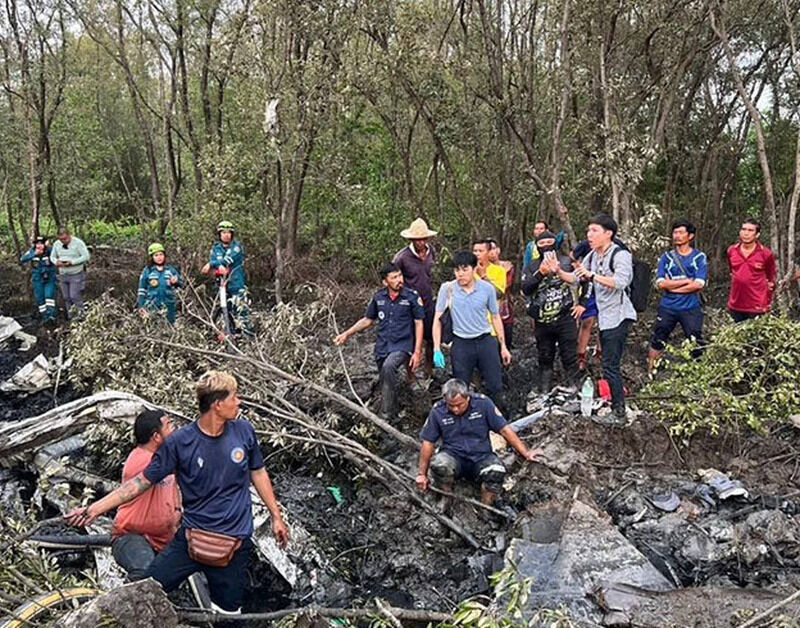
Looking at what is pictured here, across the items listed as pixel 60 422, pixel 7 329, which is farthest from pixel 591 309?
pixel 7 329

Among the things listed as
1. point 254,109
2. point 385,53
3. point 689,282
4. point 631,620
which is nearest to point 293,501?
point 631,620

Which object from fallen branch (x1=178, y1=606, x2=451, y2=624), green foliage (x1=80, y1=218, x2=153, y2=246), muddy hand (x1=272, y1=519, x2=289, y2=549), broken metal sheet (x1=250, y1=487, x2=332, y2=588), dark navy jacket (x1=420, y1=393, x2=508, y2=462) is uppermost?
green foliage (x1=80, y1=218, x2=153, y2=246)

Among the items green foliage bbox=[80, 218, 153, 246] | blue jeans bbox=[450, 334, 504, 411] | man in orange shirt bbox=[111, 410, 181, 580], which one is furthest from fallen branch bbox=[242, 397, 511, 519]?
green foliage bbox=[80, 218, 153, 246]

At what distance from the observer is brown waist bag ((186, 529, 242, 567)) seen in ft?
12.2

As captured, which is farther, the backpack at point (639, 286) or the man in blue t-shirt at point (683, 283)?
the man in blue t-shirt at point (683, 283)

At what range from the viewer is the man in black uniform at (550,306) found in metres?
6.93

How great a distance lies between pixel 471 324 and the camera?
614 cm

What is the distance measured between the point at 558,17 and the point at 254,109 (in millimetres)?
5903

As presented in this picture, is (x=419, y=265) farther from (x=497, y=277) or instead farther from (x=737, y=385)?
(x=737, y=385)

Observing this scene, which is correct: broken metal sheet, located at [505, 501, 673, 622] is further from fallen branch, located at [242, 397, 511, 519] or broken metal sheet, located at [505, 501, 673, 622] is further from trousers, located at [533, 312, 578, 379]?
trousers, located at [533, 312, 578, 379]

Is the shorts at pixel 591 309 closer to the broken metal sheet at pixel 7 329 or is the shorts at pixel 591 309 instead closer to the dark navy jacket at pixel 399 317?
the dark navy jacket at pixel 399 317

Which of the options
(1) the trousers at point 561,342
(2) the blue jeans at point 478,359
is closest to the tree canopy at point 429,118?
(1) the trousers at point 561,342

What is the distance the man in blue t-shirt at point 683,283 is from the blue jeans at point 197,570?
457cm

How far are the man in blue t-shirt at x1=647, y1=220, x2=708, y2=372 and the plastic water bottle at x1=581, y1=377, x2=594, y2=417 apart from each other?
0.85 meters
